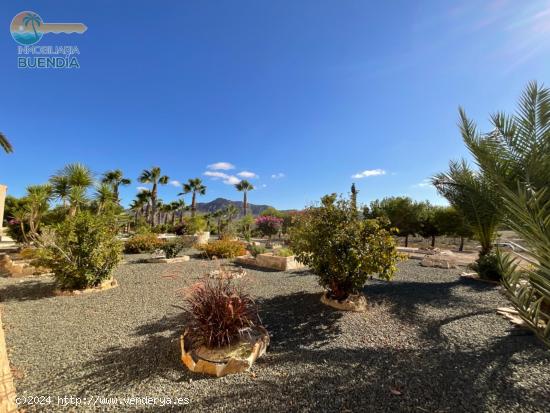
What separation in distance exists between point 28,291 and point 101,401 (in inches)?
229

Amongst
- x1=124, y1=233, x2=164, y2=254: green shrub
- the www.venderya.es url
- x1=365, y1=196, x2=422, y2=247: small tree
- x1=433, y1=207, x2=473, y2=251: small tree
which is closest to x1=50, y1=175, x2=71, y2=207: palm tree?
x1=124, y1=233, x2=164, y2=254: green shrub

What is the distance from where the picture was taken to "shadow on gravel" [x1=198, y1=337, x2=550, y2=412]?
236 centimetres

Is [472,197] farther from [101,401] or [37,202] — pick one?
[37,202]

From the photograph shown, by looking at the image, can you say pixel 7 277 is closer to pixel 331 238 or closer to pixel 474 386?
pixel 331 238

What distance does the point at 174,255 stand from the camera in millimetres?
10539

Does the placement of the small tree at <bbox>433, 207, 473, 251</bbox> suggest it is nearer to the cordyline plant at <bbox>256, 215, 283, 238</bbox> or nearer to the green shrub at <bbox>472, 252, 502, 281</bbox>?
the green shrub at <bbox>472, 252, 502, 281</bbox>

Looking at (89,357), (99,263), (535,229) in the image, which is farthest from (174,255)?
(535,229)

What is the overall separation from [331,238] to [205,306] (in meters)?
2.66

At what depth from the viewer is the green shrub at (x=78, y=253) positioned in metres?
5.97

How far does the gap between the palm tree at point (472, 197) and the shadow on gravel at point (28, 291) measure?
12.0 metres

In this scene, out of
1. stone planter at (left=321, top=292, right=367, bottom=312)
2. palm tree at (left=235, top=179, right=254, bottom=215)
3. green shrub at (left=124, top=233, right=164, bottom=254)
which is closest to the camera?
stone planter at (left=321, top=292, right=367, bottom=312)

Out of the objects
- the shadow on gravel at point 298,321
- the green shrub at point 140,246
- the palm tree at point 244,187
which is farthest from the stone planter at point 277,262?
the palm tree at point 244,187

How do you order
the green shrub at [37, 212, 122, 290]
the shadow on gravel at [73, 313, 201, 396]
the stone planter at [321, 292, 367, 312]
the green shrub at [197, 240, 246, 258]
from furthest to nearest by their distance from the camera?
the green shrub at [197, 240, 246, 258], the green shrub at [37, 212, 122, 290], the stone planter at [321, 292, 367, 312], the shadow on gravel at [73, 313, 201, 396]

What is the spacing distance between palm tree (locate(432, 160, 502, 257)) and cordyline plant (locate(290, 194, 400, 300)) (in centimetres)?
451
